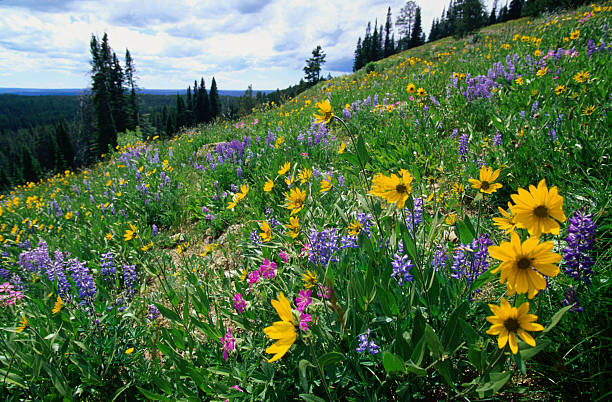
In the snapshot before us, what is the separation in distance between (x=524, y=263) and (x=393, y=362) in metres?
0.63

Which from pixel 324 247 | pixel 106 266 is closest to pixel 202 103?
pixel 106 266

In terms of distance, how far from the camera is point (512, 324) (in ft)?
2.83

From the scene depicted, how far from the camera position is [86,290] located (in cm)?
213

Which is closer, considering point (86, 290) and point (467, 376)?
point (467, 376)

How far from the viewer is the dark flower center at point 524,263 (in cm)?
83

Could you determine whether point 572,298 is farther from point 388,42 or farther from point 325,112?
point 388,42

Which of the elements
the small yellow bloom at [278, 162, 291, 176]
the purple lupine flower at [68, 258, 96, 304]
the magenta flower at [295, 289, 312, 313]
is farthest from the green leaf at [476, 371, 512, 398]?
the purple lupine flower at [68, 258, 96, 304]

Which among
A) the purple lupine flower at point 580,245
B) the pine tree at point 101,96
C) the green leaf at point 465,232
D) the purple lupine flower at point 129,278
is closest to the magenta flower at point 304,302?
the green leaf at point 465,232

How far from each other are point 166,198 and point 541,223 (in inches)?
189

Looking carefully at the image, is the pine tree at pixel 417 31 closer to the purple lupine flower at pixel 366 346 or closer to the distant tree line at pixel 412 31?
the distant tree line at pixel 412 31

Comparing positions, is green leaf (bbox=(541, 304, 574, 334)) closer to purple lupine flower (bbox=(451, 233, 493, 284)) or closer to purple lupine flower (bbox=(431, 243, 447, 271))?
purple lupine flower (bbox=(451, 233, 493, 284))

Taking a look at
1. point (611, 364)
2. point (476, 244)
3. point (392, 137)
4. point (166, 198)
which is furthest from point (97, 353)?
point (392, 137)

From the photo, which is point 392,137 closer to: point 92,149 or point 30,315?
point 30,315

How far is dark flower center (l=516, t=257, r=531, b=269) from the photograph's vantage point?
828 millimetres
